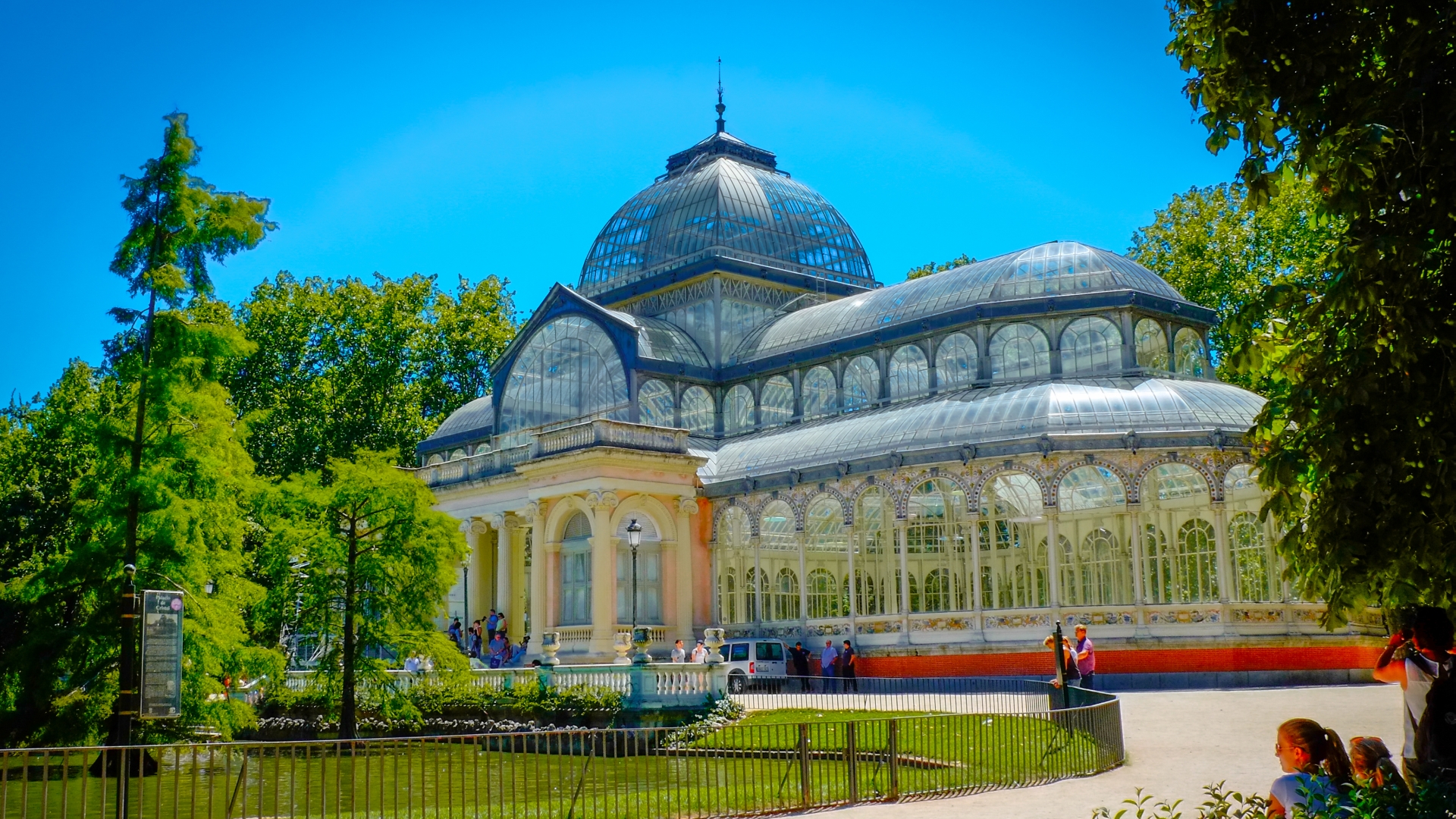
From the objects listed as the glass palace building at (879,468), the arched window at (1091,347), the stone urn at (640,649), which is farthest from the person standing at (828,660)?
the arched window at (1091,347)

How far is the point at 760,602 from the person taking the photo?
40656mm

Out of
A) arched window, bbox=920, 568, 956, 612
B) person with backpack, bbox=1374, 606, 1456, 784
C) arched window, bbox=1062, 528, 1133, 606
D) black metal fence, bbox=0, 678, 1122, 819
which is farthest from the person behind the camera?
arched window, bbox=920, 568, 956, 612

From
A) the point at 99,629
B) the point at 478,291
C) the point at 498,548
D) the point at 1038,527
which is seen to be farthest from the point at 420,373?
the point at 99,629

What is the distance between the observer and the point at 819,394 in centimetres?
4525

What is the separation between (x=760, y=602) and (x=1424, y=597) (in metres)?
31.0

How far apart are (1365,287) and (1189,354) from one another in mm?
33603

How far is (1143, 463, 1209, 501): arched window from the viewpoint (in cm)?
3569

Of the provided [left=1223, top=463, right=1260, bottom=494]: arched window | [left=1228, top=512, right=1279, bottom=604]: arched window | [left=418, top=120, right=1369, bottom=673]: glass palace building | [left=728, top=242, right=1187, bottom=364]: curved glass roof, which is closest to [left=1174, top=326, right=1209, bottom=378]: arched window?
[left=418, top=120, right=1369, bottom=673]: glass palace building

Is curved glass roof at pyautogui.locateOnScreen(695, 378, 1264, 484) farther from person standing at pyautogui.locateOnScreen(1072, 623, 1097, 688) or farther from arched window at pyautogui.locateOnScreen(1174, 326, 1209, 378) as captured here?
person standing at pyautogui.locateOnScreen(1072, 623, 1097, 688)

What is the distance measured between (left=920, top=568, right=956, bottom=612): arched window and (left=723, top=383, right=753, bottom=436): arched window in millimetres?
8187

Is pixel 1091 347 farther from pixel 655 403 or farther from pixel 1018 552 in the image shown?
pixel 655 403

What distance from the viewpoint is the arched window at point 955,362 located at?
40781mm

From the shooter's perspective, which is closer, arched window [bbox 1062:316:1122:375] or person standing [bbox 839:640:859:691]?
person standing [bbox 839:640:859:691]

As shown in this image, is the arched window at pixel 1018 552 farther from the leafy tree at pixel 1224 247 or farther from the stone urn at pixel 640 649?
the stone urn at pixel 640 649
